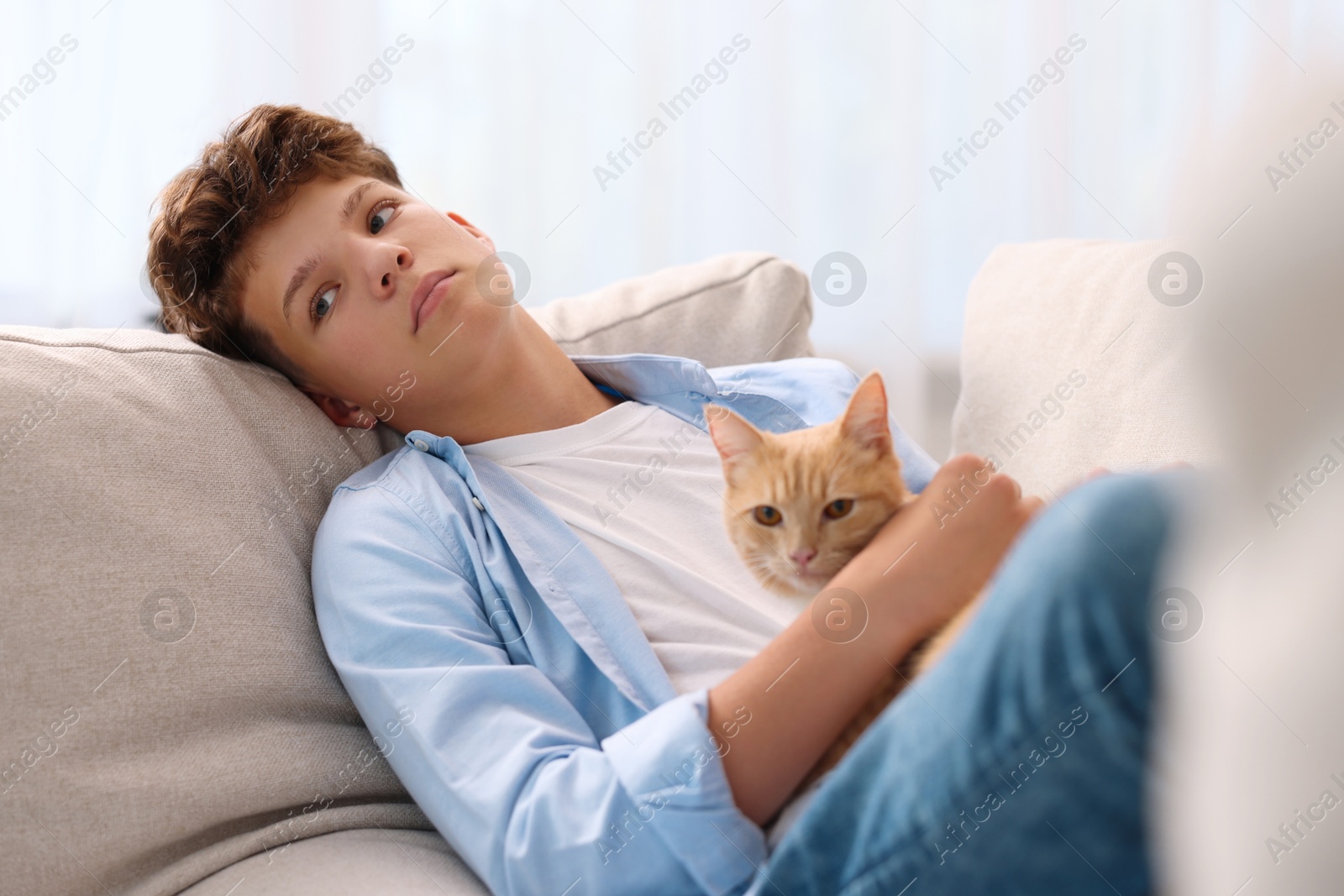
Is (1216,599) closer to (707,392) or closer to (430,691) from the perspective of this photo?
(430,691)

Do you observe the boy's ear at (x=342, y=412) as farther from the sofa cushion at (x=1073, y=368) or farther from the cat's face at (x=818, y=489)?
the sofa cushion at (x=1073, y=368)

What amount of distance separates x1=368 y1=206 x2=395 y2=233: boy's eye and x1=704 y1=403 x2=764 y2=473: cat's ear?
0.66 meters

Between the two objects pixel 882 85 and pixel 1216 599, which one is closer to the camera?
pixel 1216 599

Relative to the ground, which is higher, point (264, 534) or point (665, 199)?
point (665, 199)

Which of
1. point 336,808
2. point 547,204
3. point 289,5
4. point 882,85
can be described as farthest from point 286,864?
point 882,85

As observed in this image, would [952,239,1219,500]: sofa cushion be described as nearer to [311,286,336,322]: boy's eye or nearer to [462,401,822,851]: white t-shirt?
[462,401,822,851]: white t-shirt

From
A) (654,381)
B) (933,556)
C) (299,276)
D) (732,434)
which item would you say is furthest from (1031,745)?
(299,276)

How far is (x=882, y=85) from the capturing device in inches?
88.4

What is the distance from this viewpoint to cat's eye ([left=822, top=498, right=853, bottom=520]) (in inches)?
31.7

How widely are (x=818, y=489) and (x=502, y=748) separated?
39 cm

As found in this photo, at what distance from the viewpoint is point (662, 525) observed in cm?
115

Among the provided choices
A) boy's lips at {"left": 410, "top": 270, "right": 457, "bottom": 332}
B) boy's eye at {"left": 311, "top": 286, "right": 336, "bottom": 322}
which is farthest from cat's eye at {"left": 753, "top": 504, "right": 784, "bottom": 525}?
boy's eye at {"left": 311, "top": 286, "right": 336, "bottom": 322}

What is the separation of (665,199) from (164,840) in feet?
5.75

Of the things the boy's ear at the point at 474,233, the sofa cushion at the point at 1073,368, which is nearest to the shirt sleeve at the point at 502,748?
the boy's ear at the point at 474,233
